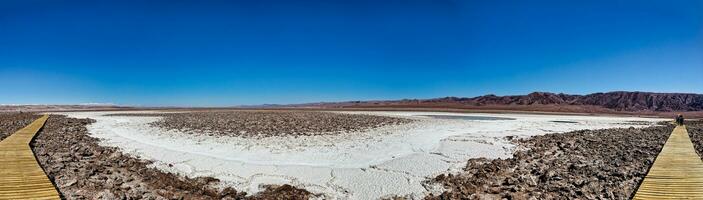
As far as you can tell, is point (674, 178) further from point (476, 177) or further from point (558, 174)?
point (476, 177)

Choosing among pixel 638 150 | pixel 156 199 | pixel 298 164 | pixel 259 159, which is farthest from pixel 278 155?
pixel 638 150

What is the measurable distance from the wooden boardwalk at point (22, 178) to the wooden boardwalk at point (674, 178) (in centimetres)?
903

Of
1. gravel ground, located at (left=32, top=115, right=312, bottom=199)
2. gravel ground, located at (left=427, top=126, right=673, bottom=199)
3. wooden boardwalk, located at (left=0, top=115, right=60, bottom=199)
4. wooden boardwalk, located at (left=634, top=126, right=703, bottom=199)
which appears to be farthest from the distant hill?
wooden boardwalk, located at (left=0, top=115, right=60, bottom=199)

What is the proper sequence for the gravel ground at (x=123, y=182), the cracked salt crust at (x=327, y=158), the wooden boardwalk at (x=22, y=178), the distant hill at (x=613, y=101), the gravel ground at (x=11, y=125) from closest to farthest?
the wooden boardwalk at (x=22, y=178) < the gravel ground at (x=123, y=182) < the cracked salt crust at (x=327, y=158) < the gravel ground at (x=11, y=125) < the distant hill at (x=613, y=101)

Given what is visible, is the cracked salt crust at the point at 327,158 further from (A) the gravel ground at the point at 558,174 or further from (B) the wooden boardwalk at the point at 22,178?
(B) the wooden boardwalk at the point at 22,178

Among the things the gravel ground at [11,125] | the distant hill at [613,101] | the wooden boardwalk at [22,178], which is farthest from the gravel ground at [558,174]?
the distant hill at [613,101]

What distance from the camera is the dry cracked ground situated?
6.87 metres

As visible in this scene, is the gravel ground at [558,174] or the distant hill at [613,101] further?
the distant hill at [613,101]

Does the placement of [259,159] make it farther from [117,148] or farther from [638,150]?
[638,150]

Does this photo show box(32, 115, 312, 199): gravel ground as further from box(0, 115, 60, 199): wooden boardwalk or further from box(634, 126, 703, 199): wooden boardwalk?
box(634, 126, 703, 199): wooden boardwalk

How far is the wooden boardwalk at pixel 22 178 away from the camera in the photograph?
6.27m

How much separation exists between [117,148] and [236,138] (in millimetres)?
3703

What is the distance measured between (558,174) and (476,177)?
1546 mm

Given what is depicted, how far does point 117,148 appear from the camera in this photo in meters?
12.1
